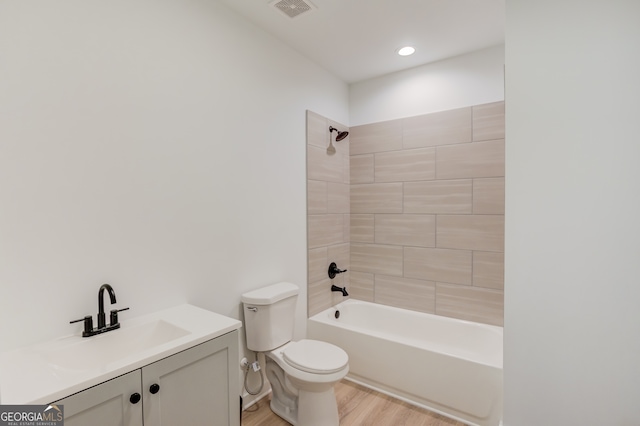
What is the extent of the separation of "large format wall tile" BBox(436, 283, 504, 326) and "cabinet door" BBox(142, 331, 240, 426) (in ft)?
6.54

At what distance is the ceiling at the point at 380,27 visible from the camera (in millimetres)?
2018

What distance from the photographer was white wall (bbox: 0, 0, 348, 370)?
1.25 m

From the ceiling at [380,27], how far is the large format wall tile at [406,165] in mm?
839

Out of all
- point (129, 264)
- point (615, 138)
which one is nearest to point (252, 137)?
point (129, 264)

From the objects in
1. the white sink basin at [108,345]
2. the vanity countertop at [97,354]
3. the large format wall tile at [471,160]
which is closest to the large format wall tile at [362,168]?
the large format wall tile at [471,160]

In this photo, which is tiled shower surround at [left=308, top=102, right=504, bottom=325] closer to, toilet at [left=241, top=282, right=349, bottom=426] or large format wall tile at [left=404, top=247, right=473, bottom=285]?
large format wall tile at [left=404, top=247, right=473, bottom=285]

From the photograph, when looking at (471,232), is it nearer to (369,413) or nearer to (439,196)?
(439,196)

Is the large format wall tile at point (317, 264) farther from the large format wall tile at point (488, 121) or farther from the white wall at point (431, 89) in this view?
the large format wall tile at point (488, 121)

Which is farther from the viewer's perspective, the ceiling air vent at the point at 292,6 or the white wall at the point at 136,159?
the ceiling air vent at the point at 292,6

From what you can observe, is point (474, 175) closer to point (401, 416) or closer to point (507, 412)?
point (507, 412)

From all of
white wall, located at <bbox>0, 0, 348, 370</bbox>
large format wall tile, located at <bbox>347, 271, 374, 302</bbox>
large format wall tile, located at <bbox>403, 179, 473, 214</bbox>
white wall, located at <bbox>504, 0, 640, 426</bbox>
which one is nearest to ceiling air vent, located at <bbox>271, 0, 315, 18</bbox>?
white wall, located at <bbox>0, 0, 348, 370</bbox>

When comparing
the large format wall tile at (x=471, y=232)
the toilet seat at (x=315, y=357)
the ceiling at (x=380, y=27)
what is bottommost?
the toilet seat at (x=315, y=357)

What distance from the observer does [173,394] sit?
4.17ft

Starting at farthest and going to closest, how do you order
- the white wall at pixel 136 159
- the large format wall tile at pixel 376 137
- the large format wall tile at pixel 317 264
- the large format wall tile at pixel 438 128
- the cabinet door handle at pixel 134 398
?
the large format wall tile at pixel 376 137 → the large format wall tile at pixel 317 264 → the large format wall tile at pixel 438 128 → the white wall at pixel 136 159 → the cabinet door handle at pixel 134 398
